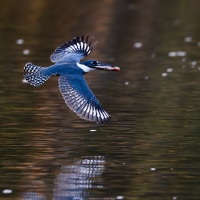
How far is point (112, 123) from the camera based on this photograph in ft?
44.1

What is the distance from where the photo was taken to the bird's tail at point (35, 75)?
1230 cm

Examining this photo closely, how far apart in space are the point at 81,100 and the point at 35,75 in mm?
850

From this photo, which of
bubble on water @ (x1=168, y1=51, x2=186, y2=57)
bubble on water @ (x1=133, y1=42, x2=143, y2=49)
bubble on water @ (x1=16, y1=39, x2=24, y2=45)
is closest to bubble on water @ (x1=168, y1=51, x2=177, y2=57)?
bubble on water @ (x1=168, y1=51, x2=186, y2=57)

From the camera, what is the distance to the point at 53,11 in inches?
1159

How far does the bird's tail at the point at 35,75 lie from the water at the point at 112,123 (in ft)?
2.32

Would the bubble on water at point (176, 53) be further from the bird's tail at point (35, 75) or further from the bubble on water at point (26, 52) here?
the bird's tail at point (35, 75)

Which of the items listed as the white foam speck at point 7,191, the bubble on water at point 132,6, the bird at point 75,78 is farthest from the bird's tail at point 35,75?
the bubble on water at point 132,6

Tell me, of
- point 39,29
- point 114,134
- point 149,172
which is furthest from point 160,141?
point 39,29

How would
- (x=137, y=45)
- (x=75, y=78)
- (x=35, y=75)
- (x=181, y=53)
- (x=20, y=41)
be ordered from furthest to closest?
1. (x=20, y=41)
2. (x=137, y=45)
3. (x=181, y=53)
4. (x=35, y=75)
5. (x=75, y=78)

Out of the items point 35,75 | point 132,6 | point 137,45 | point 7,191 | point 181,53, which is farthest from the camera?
point 132,6

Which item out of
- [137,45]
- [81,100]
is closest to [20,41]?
[137,45]

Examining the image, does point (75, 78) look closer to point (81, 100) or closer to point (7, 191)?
point (81, 100)

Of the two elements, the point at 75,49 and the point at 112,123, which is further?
the point at 75,49

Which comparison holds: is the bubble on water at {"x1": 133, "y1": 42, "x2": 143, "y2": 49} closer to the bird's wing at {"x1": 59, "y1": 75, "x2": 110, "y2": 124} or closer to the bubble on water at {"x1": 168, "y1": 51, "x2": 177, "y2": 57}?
the bubble on water at {"x1": 168, "y1": 51, "x2": 177, "y2": 57}
